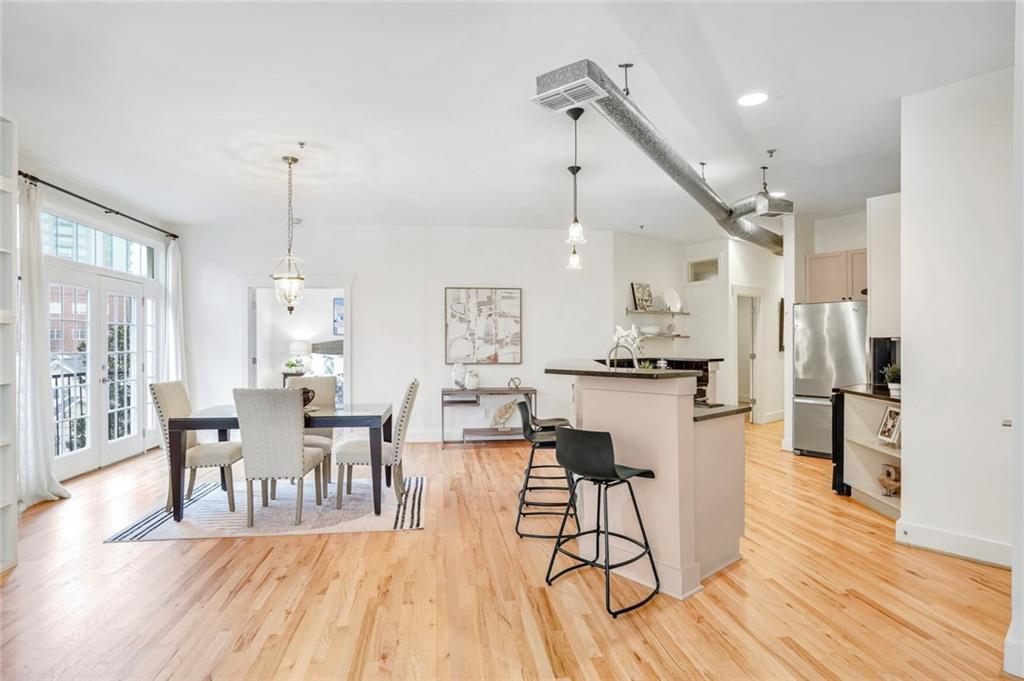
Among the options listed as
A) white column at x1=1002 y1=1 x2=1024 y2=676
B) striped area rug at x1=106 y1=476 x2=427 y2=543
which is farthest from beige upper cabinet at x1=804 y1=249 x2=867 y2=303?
striped area rug at x1=106 y1=476 x2=427 y2=543

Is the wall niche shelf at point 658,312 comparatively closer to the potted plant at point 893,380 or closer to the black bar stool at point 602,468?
the potted plant at point 893,380

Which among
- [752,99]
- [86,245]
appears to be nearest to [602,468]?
[752,99]

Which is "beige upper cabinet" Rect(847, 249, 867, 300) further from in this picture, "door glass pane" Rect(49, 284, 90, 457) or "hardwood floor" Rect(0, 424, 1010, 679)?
"door glass pane" Rect(49, 284, 90, 457)

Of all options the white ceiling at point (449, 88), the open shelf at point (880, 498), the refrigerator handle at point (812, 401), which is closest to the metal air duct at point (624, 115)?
the white ceiling at point (449, 88)

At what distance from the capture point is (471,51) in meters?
2.65

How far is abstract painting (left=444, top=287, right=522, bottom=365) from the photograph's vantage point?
22.1ft

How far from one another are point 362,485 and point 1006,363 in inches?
182

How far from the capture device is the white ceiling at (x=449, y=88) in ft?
7.86

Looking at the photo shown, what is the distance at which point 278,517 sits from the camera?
3.81m

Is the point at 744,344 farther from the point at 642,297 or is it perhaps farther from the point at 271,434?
the point at 271,434

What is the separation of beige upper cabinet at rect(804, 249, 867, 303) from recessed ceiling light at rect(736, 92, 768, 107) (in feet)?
9.94

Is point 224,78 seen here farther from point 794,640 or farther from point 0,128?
point 794,640

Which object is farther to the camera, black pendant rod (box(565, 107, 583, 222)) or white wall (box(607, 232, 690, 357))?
white wall (box(607, 232, 690, 357))

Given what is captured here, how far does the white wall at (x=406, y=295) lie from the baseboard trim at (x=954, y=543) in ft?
13.6
